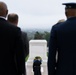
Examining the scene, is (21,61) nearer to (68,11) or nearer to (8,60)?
(8,60)

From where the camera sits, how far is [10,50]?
3684 millimetres

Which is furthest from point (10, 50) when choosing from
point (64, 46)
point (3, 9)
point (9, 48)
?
point (64, 46)

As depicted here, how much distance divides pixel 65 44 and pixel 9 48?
2.09 ft

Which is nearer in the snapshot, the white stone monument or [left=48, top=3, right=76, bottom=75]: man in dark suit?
[left=48, top=3, right=76, bottom=75]: man in dark suit

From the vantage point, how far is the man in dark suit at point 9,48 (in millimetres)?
3682

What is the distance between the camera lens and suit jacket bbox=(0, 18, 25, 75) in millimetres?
3682

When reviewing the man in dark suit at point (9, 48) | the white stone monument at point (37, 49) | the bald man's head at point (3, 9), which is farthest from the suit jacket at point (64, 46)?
the white stone monument at point (37, 49)

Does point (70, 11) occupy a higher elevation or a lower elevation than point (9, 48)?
higher

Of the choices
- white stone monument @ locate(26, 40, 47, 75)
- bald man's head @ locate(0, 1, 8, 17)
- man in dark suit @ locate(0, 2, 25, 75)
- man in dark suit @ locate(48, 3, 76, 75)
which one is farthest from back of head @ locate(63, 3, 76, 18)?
white stone monument @ locate(26, 40, 47, 75)

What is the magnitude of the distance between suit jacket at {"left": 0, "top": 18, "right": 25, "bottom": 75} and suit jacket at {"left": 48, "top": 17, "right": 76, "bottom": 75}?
36 centimetres

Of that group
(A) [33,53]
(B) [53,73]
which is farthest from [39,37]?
(B) [53,73]

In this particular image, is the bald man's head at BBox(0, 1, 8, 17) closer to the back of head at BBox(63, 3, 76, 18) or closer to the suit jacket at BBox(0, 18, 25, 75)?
the suit jacket at BBox(0, 18, 25, 75)

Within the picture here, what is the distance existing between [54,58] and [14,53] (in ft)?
1.51

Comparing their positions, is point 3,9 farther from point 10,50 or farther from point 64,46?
Answer: point 64,46
